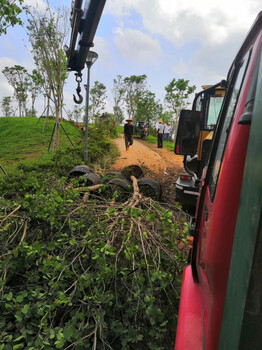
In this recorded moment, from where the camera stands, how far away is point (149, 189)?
5.48 m

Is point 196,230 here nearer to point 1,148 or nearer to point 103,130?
point 1,148

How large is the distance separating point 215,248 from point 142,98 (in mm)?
31685

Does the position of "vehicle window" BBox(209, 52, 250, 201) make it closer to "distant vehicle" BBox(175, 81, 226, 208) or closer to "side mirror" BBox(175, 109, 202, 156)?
"side mirror" BBox(175, 109, 202, 156)

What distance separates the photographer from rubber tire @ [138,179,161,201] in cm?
535

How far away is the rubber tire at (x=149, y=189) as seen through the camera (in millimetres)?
5352

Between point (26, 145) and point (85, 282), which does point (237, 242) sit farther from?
point (26, 145)

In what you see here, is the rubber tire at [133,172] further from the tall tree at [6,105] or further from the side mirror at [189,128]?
the tall tree at [6,105]

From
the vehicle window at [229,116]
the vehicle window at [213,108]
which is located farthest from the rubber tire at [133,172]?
the vehicle window at [229,116]

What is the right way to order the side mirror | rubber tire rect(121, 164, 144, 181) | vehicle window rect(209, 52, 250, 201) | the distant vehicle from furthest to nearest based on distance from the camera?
rubber tire rect(121, 164, 144, 181) < the distant vehicle < the side mirror < vehicle window rect(209, 52, 250, 201)

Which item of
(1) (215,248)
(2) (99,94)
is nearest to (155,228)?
(1) (215,248)

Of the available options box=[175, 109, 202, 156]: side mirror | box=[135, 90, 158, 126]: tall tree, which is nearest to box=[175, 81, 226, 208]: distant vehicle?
box=[175, 109, 202, 156]: side mirror

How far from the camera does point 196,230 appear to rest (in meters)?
1.46

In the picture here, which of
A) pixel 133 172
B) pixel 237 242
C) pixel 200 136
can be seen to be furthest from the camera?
pixel 133 172

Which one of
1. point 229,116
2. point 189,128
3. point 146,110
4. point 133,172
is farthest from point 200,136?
point 146,110
